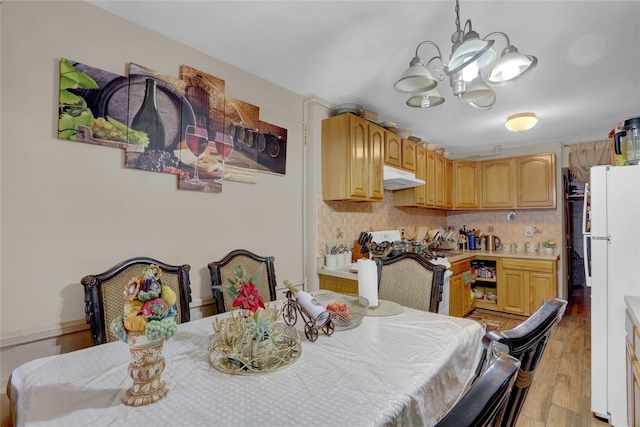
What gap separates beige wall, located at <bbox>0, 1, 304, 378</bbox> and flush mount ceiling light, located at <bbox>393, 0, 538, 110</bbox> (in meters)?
1.31

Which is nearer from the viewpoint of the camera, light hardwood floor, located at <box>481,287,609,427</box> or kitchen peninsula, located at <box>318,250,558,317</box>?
light hardwood floor, located at <box>481,287,609,427</box>

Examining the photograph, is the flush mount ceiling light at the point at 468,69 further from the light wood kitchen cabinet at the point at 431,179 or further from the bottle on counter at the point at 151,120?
the light wood kitchen cabinet at the point at 431,179

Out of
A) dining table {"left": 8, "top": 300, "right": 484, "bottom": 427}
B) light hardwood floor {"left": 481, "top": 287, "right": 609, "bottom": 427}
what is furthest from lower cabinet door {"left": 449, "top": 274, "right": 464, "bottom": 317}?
dining table {"left": 8, "top": 300, "right": 484, "bottom": 427}

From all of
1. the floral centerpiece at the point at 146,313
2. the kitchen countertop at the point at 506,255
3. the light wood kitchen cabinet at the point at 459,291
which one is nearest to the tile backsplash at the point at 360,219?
the kitchen countertop at the point at 506,255

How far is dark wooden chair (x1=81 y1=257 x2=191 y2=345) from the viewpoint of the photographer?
1.34m

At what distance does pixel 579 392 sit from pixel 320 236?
2.27m

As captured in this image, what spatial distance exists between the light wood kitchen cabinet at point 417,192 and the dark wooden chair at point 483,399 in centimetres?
341

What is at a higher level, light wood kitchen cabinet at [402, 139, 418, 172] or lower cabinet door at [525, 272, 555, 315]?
light wood kitchen cabinet at [402, 139, 418, 172]

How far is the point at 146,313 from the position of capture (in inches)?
30.5

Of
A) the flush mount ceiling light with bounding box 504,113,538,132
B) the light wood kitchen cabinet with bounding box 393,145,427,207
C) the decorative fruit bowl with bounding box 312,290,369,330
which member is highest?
the flush mount ceiling light with bounding box 504,113,538,132

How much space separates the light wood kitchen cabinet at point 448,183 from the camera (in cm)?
450

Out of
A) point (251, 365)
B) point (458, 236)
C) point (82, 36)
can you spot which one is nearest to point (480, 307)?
point (458, 236)

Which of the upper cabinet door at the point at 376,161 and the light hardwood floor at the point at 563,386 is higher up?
the upper cabinet door at the point at 376,161

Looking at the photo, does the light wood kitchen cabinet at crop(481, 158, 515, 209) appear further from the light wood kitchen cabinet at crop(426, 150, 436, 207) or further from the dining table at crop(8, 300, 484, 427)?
the dining table at crop(8, 300, 484, 427)
